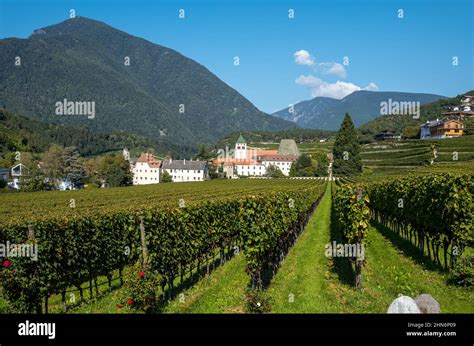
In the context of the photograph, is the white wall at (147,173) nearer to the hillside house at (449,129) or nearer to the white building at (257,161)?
the white building at (257,161)

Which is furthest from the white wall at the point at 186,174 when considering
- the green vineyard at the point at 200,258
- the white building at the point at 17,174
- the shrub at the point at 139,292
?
the shrub at the point at 139,292

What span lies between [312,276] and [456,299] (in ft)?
18.0

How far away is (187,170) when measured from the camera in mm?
143500

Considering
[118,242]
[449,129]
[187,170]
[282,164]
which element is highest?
[449,129]

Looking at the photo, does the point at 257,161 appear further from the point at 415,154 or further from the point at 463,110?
the point at 415,154

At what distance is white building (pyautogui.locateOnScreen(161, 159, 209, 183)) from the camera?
466 feet

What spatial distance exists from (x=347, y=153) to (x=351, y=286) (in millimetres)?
89945

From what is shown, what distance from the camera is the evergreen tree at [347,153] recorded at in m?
103

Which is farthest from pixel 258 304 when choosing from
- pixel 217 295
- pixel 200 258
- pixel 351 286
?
pixel 200 258

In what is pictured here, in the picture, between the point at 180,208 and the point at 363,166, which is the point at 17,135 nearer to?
the point at 363,166

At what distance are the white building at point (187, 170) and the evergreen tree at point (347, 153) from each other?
165 ft
